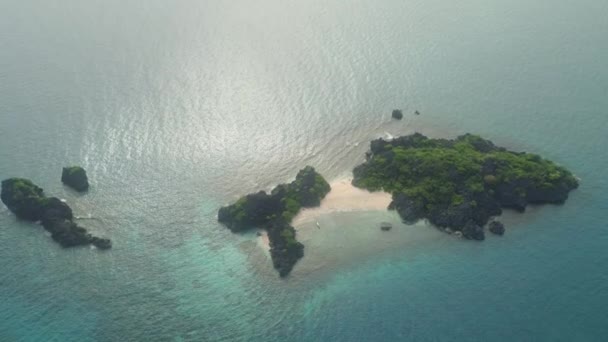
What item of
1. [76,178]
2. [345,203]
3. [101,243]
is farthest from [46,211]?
[345,203]

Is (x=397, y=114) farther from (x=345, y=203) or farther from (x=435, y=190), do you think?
(x=345, y=203)

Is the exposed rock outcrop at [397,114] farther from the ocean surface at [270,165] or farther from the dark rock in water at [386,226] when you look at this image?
the dark rock in water at [386,226]

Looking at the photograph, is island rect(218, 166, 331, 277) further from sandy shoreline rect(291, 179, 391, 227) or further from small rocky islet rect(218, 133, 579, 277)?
sandy shoreline rect(291, 179, 391, 227)

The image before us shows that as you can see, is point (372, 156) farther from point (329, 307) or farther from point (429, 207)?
point (329, 307)

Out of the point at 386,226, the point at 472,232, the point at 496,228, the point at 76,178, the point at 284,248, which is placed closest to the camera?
the point at 284,248

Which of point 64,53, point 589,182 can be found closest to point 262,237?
point 589,182

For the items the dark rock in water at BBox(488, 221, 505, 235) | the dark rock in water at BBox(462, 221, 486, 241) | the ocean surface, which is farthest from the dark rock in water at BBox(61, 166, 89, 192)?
the dark rock in water at BBox(488, 221, 505, 235)
